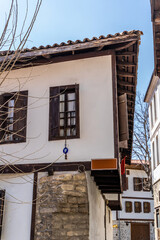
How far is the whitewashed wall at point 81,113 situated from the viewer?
7.14m

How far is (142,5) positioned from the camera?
4277 mm

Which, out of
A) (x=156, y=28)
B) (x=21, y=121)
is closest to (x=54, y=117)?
(x=21, y=121)

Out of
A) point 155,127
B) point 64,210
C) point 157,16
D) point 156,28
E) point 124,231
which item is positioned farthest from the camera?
point 124,231

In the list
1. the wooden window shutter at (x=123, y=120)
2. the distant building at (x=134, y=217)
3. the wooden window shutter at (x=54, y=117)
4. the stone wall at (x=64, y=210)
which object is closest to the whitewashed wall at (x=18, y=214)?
the stone wall at (x=64, y=210)

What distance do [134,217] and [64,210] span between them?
68.9 ft

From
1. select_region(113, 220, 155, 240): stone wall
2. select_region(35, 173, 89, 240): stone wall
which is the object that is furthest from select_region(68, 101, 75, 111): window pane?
select_region(113, 220, 155, 240): stone wall

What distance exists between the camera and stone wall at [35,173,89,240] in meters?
6.68

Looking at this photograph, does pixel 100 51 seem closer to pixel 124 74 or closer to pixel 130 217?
pixel 124 74

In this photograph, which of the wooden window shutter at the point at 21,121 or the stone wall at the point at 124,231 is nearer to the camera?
the wooden window shutter at the point at 21,121

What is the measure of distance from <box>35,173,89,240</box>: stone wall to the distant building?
780 inches

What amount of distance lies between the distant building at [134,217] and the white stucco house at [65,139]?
19.4 metres

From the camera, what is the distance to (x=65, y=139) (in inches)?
289

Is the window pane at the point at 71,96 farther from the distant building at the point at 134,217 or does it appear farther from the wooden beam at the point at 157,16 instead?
the distant building at the point at 134,217

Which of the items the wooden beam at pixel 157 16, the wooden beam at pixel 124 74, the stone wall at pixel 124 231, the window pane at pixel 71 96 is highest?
the wooden beam at pixel 157 16
